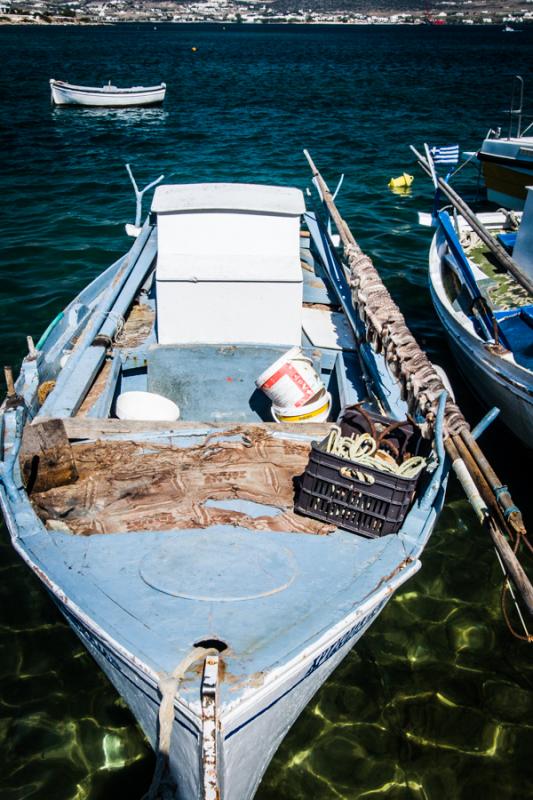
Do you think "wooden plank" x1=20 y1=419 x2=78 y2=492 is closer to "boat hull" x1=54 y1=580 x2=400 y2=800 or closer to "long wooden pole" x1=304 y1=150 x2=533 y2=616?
"boat hull" x1=54 y1=580 x2=400 y2=800

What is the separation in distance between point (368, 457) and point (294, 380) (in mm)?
1690

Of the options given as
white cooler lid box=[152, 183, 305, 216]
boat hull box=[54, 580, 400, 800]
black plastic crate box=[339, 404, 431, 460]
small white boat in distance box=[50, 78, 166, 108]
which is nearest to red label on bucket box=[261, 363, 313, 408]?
black plastic crate box=[339, 404, 431, 460]

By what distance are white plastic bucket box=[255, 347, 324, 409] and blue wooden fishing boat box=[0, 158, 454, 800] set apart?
0.46 meters

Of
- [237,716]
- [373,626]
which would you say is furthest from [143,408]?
[237,716]

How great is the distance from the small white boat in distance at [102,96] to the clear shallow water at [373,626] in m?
0.88

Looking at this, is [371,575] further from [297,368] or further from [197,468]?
[297,368]

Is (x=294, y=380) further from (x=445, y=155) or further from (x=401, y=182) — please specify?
(x=401, y=182)

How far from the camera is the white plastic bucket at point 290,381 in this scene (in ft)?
21.3

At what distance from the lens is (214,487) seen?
220 inches

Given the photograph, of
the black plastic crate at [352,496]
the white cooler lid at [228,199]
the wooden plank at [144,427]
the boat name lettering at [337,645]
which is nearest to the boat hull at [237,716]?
the boat name lettering at [337,645]

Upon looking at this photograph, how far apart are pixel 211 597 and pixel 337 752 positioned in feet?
7.82

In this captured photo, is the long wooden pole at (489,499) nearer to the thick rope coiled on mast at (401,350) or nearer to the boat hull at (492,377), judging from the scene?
the thick rope coiled on mast at (401,350)

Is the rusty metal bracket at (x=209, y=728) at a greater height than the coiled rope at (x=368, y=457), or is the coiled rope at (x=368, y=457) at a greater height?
the coiled rope at (x=368, y=457)

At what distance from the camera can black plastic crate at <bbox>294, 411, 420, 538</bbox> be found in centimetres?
480
